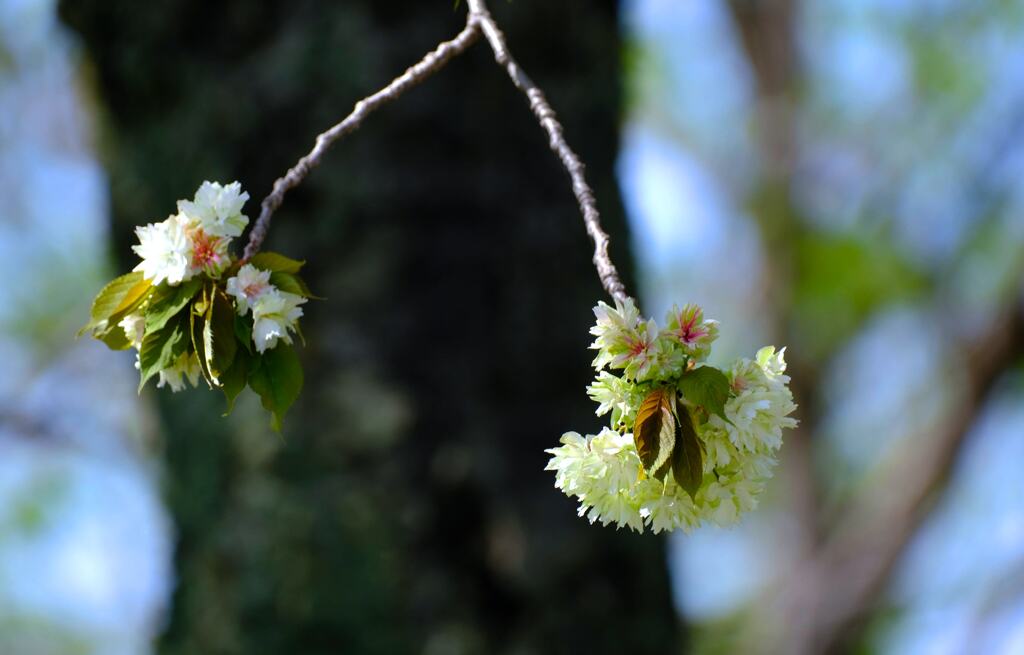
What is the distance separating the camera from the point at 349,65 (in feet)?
9.82

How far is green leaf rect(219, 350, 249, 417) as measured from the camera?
1168 mm

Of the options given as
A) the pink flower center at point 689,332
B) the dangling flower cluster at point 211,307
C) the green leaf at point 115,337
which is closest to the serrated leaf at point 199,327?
the dangling flower cluster at point 211,307

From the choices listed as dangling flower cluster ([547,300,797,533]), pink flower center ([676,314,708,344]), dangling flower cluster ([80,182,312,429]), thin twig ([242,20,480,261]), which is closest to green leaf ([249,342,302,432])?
dangling flower cluster ([80,182,312,429])

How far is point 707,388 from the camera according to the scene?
1054 mm

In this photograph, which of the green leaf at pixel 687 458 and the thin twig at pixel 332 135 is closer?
the green leaf at pixel 687 458

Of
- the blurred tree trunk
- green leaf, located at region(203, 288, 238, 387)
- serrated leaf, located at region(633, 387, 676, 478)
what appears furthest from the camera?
the blurred tree trunk

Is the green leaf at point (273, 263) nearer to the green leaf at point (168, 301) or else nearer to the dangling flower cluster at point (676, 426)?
the green leaf at point (168, 301)

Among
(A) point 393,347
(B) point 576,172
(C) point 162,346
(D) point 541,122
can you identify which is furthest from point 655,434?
(A) point 393,347

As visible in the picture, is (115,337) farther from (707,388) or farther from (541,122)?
(707,388)

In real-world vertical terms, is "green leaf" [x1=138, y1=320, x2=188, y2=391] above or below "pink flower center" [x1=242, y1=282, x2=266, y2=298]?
below

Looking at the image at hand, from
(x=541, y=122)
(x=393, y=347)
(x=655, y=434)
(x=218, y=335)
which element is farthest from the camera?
(x=393, y=347)

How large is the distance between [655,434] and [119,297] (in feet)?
1.91

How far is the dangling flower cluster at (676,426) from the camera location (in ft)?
3.45

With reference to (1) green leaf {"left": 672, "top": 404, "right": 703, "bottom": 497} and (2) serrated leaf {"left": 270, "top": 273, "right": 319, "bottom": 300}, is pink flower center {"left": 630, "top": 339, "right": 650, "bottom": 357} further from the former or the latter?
(2) serrated leaf {"left": 270, "top": 273, "right": 319, "bottom": 300}
